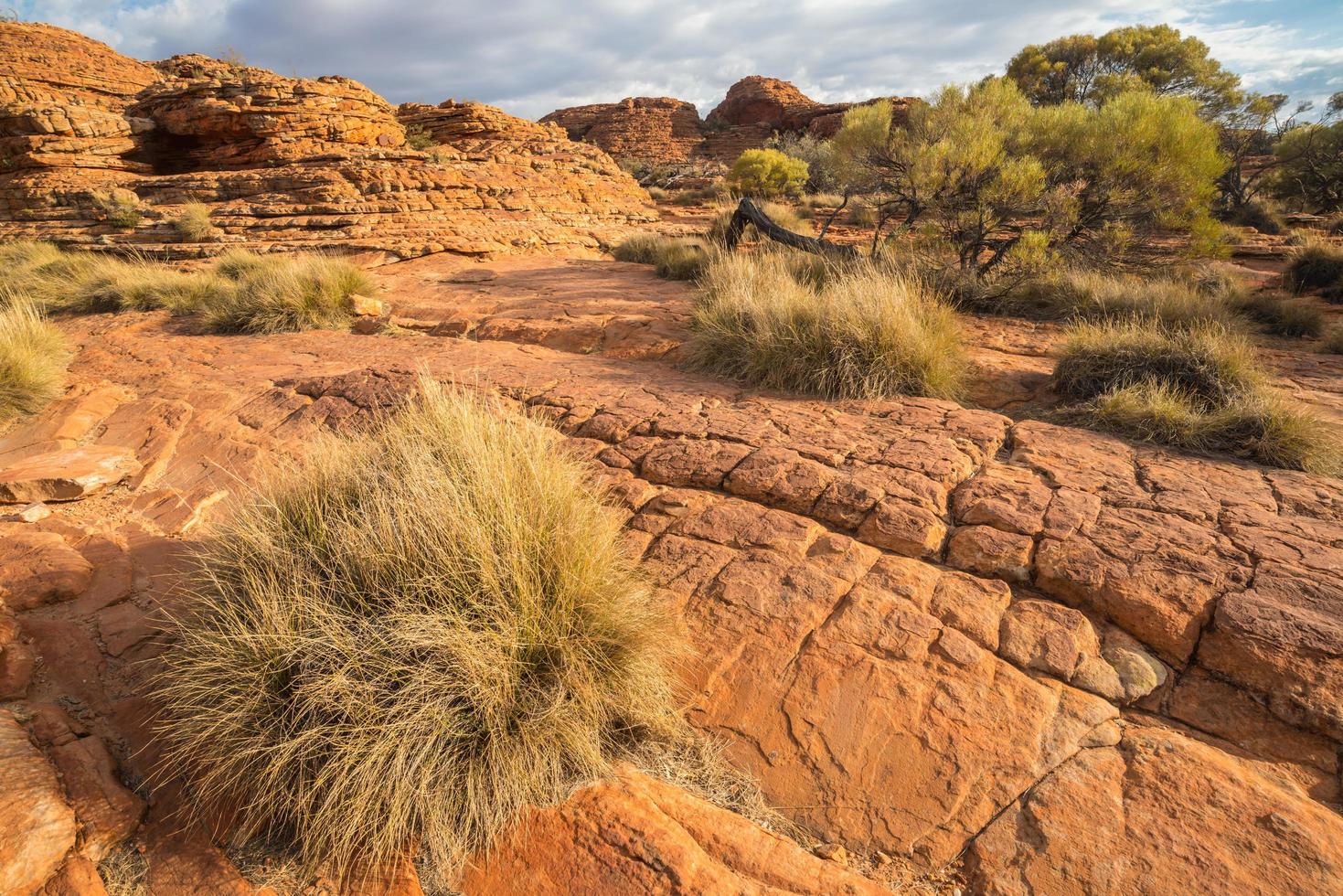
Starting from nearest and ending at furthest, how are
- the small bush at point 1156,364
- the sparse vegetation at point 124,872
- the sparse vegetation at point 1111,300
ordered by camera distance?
the sparse vegetation at point 124,872 → the small bush at point 1156,364 → the sparse vegetation at point 1111,300

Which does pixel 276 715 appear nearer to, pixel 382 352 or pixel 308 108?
pixel 382 352

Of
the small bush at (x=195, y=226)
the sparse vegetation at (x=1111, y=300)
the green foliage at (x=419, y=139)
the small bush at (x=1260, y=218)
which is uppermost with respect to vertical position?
the green foliage at (x=419, y=139)

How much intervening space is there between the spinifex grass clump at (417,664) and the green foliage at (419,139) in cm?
1757

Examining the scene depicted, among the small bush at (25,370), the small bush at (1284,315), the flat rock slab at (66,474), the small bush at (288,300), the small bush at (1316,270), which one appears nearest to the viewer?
the flat rock slab at (66,474)

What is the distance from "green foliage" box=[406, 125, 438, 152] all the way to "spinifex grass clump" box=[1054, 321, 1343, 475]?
1750 centimetres

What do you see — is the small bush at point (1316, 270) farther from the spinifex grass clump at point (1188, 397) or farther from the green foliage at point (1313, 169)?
the green foliage at point (1313, 169)

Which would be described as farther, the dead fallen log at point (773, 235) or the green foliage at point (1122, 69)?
the green foliage at point (1122, 69)

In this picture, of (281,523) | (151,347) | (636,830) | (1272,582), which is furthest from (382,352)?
(1272,582)

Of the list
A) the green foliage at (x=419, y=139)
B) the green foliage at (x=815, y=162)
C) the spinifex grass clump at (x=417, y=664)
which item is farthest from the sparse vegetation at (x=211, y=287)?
the green foliage at (x=815, y=162)

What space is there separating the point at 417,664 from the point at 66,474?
11.8 feet

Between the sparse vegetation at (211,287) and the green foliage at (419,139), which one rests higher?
the green foliage at (419,139)

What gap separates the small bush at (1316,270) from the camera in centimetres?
839

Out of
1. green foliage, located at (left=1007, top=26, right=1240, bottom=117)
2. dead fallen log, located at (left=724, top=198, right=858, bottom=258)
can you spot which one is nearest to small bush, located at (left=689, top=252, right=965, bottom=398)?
dead fallen log, located at (left=724, top=198, right=858, bottom=258)

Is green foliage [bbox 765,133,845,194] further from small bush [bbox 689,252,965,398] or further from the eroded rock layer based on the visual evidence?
the eroded rock layer
